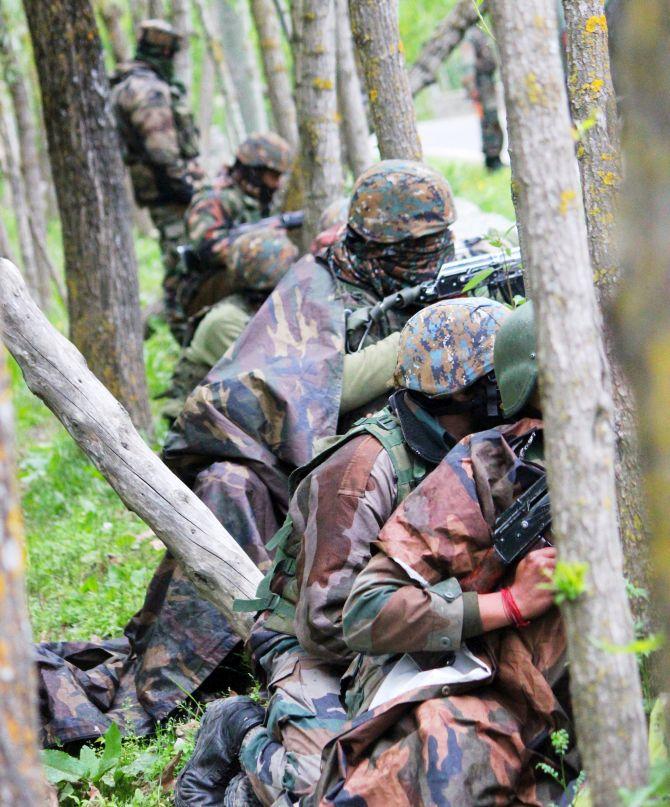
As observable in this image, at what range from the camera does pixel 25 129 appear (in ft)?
43.5

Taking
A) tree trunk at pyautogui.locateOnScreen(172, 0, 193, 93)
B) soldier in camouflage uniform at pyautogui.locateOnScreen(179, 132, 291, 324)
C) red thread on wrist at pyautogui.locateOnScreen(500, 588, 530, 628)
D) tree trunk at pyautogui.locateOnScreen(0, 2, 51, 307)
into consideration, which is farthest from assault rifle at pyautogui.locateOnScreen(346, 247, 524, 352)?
tree trunk at pyautogui.locateOnScreen(172, 0, 193, 93)

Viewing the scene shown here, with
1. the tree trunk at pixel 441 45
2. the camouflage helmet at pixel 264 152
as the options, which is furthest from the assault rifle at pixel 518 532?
the tree trunk at pixel 441 45

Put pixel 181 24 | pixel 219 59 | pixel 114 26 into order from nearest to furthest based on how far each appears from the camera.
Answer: pixel 181 24 → pixel 114 26 → pixel 219 59

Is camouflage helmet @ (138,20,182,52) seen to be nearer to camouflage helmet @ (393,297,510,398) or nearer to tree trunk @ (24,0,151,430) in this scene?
tree trunk @ (24,0,151,430)

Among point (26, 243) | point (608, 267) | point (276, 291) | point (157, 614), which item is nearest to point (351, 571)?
point (608, 267)

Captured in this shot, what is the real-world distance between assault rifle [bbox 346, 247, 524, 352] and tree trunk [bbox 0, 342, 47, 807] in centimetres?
335

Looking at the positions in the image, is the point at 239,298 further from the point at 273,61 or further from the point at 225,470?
the point at 273,61

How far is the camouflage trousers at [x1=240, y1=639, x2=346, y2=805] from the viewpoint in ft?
11.1

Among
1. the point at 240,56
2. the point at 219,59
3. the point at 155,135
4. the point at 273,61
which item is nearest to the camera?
the point at 155,135

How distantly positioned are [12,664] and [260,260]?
514cm

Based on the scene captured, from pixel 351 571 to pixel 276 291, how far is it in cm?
247

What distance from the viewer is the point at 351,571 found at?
339 centimetres

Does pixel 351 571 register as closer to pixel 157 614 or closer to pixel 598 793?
pixel 598 793

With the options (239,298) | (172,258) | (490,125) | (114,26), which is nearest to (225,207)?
(172,258)
